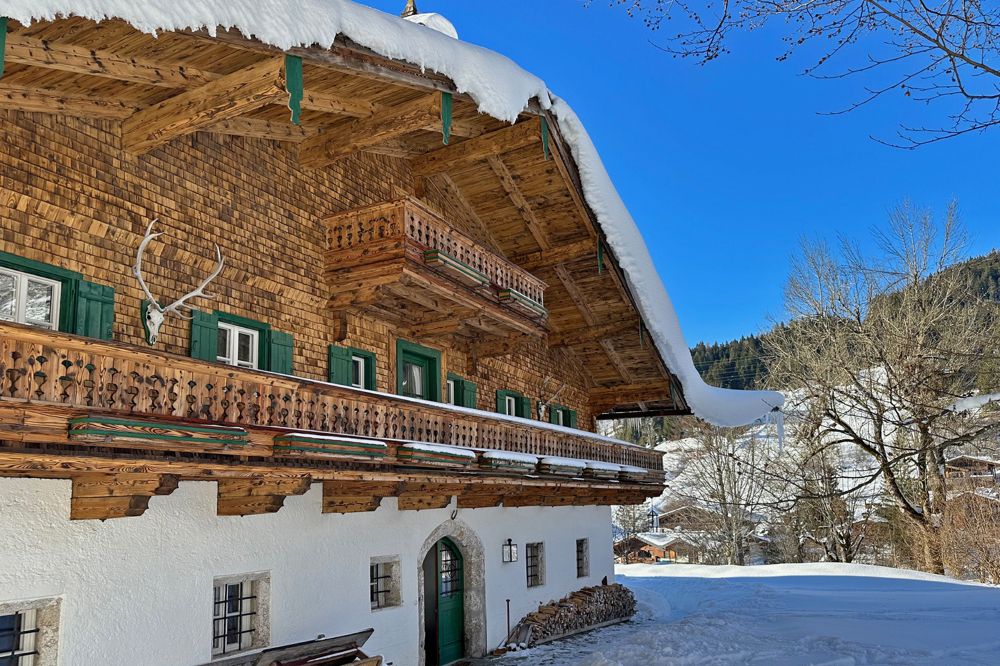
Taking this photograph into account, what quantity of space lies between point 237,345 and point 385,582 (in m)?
5.08

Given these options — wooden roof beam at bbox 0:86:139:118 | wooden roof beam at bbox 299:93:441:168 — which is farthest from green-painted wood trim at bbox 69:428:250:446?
wooden roof beam at bbox 299:93:441:168

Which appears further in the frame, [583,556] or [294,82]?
[583,556]

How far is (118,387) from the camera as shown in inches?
308

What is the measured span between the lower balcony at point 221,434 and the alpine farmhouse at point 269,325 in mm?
35

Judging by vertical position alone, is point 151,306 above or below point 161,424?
above

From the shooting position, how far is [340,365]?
13.7 m

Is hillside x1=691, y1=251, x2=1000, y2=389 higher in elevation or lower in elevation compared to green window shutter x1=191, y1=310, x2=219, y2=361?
higher

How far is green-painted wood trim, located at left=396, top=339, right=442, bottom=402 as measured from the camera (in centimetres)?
1542

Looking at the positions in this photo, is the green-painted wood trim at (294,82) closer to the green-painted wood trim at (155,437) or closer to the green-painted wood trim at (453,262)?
the green-painted wood trim at (155,437)

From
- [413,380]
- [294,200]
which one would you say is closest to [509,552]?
[413,380]

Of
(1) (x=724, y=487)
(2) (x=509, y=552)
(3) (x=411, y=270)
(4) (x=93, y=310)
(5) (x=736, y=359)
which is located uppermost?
(5) (x=736, y=359)

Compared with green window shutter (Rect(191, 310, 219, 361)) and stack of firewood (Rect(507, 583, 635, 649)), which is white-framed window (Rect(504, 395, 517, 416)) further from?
green window shutter (Rect(191, 310, 219, 361))

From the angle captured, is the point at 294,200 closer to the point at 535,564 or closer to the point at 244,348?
the point at 244,348

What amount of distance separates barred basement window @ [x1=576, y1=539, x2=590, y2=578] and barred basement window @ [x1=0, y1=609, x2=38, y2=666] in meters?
15.7
